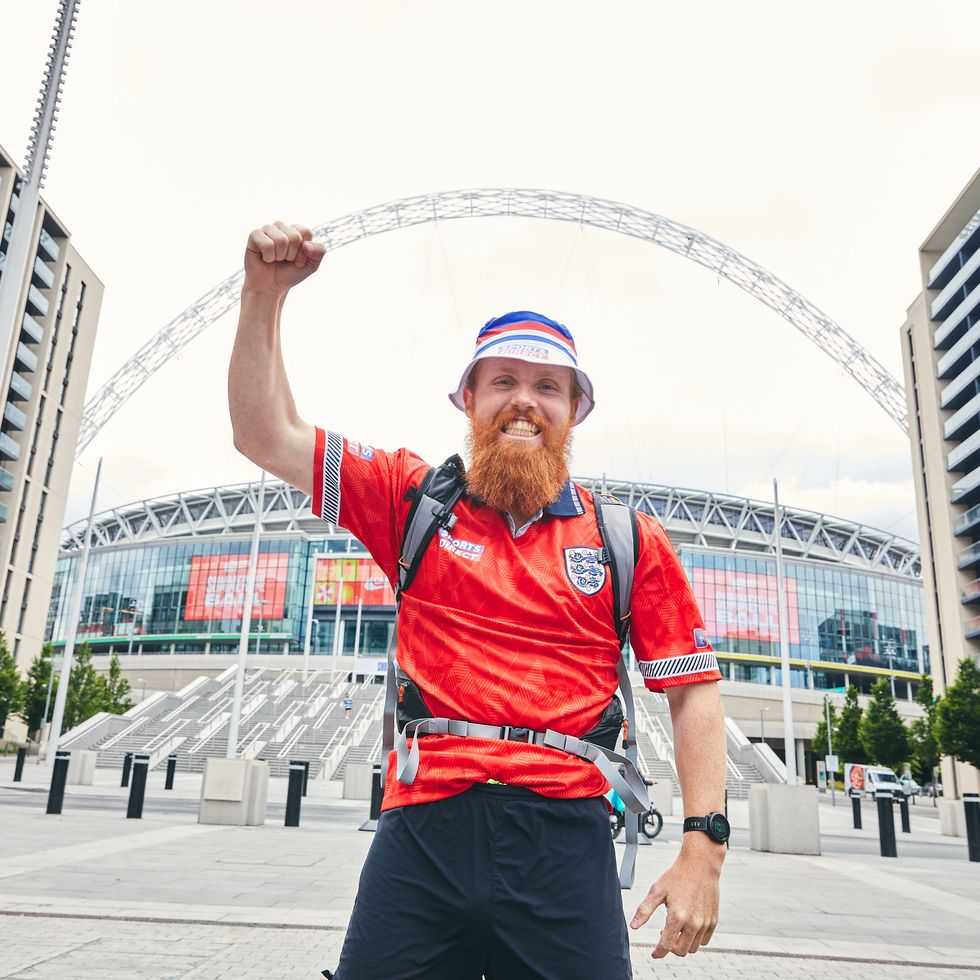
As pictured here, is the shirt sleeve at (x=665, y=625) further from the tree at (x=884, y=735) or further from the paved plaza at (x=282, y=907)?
the tree at (x=884, y=735)

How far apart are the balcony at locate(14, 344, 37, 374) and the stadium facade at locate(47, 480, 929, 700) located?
2847 centimetres

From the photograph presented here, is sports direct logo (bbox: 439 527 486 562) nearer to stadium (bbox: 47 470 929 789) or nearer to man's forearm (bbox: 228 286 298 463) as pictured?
man's forearm (bbox: 228 286 298 463)

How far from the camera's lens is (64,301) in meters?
70.3

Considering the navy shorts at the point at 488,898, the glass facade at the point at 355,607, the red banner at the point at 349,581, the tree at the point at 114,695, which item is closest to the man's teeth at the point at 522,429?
the navy shorts at the point at 488,898

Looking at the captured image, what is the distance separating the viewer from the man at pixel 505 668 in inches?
→ 82.6

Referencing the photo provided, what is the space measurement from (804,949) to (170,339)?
81.4 metres

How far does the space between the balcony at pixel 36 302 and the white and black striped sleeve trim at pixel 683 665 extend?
72215 mm

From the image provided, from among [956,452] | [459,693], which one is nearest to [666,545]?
[459,693]

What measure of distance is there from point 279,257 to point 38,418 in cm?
7283

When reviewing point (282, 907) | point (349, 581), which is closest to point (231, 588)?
point (349, 581)

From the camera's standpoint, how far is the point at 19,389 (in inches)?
2534

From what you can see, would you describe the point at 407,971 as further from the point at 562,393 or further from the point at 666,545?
the point at 562,393

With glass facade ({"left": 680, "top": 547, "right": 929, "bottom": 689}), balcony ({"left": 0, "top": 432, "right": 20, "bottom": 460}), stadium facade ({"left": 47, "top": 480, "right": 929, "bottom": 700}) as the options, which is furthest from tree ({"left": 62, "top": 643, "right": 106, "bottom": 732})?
glass facade ({"left": 680, "top": 547, "right": 929, "bottom": 689})

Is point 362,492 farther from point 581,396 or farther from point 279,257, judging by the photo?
point 581,396
